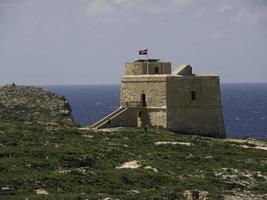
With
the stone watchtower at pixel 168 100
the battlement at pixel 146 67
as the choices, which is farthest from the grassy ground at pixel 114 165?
the battlement at pixel 146 67

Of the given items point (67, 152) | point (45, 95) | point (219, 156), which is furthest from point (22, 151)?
point (45, 95)

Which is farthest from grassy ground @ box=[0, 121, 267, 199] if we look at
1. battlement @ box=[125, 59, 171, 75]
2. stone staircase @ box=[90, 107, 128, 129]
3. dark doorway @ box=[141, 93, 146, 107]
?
battlement @ box=[125, 59, 171, 75]

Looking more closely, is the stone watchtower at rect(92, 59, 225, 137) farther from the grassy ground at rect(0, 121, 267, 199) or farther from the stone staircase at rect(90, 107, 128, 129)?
the grassy ground at rect(0, 121, 267, 199)

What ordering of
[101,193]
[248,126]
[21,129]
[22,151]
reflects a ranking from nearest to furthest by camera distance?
[101,193] < [22,151] < [21,129] < [248,126]

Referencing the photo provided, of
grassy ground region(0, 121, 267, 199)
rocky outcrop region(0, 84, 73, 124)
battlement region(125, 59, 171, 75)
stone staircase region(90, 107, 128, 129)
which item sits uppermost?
battlement region(125, 59, 171, 75)

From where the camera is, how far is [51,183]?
93.2ft

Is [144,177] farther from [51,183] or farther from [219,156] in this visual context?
[219,156]

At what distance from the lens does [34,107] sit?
49.5 metres

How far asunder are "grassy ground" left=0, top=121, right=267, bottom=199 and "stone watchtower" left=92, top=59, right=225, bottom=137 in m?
5.94

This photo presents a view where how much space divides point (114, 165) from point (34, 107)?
17607mm

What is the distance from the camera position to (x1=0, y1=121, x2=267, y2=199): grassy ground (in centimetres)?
2844

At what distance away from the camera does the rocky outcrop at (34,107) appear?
4906 cm

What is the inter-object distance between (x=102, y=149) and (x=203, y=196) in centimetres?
851

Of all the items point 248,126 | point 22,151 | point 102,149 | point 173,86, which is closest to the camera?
point 22,151
